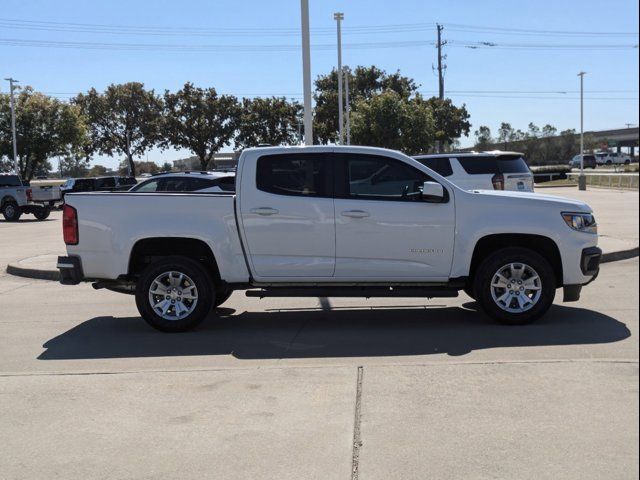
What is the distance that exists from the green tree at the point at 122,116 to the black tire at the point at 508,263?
6014cm

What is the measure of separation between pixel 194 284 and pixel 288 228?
1200 millimetres

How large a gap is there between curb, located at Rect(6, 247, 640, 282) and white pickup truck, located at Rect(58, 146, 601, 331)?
4.44 meters

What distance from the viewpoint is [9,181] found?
27859mm

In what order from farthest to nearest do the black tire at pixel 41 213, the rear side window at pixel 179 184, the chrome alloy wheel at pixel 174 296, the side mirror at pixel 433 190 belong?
the black tire at pixel 41 213 < the rear side window at pixel 179 184 < the chrome alloy wheel at pixel 174 296 < the side mirror at pixel 433 190

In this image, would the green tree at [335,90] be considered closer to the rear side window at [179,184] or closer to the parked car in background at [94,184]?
the parked car in background at [94,184]

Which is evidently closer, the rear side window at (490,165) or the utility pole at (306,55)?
the utility pole at (306,55)

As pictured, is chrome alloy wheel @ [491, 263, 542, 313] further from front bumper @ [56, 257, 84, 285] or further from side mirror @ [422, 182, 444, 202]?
front bumper @ [56, 257, 84, 285]

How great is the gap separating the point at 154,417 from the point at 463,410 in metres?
2.22

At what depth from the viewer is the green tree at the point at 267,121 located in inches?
2461

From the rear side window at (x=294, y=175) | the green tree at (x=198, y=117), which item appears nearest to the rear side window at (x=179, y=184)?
the rear side window at (x=294, y=175)

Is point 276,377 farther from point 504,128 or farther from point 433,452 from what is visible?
point 504,128

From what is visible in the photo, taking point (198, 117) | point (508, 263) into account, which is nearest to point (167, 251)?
point (508, 263)

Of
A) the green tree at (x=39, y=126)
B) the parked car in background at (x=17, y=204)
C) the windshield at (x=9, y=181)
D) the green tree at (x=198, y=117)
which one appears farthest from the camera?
the green tree at (x=198, y=117)

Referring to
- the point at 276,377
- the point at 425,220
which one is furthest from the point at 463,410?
the point at 425,220
